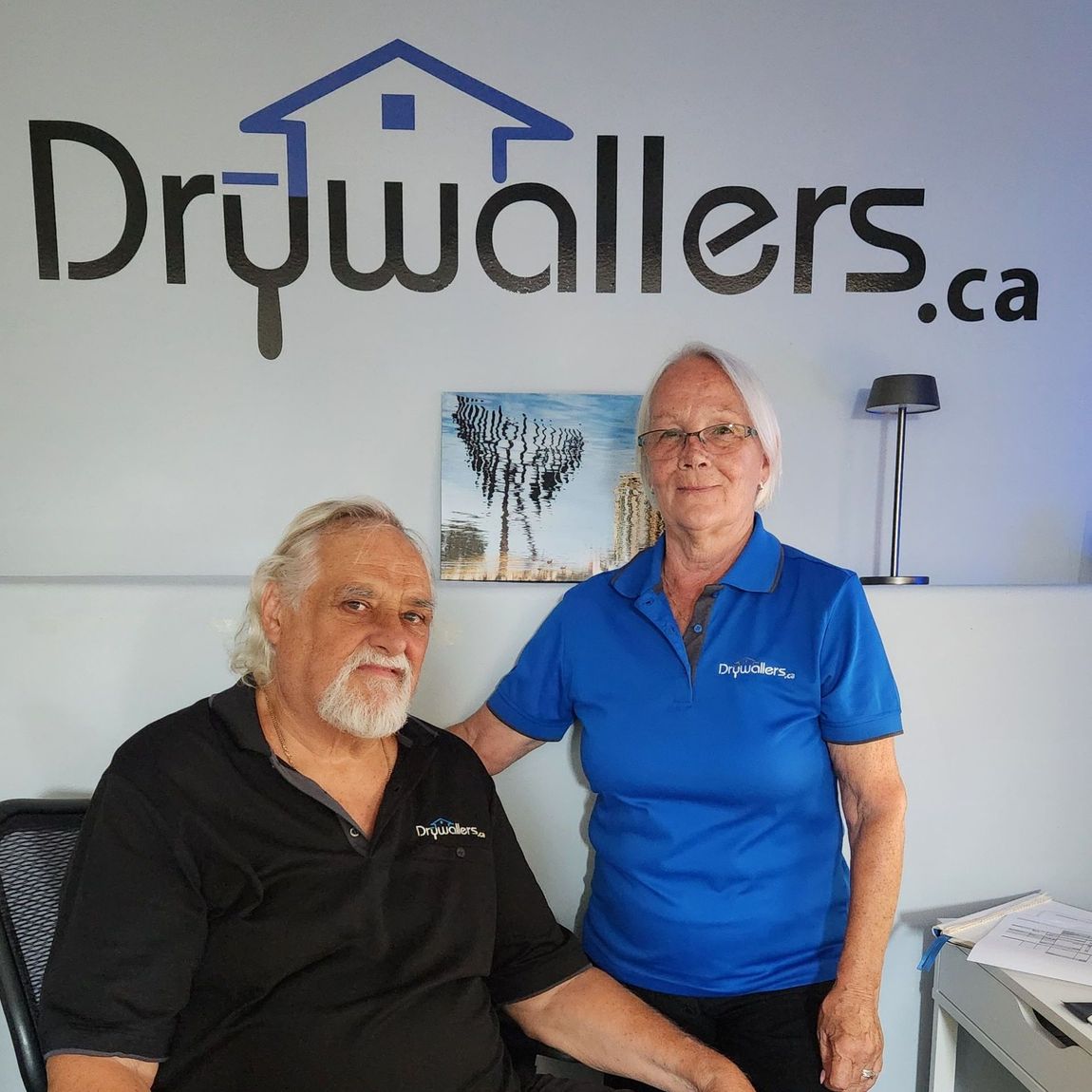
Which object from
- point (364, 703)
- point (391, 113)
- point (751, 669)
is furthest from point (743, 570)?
point (391, 113)

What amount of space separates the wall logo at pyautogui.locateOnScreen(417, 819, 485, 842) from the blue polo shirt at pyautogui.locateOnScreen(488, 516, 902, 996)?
0.25 meters

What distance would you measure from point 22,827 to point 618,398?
5.84ft

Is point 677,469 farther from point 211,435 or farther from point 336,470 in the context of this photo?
point 211,435

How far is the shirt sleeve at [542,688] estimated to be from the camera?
5.14 ft

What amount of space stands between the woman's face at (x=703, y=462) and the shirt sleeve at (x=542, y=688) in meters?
0.30

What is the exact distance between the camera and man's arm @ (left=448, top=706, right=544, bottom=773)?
1.61 m

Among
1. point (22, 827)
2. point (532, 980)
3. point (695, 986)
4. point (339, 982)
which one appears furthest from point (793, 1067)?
point (22, 827)

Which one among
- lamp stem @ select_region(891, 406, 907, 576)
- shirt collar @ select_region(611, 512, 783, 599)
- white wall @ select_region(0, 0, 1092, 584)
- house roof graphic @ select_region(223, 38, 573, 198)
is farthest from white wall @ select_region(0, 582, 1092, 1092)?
house roof graphic @ select_region(223, 38, 573, 198)

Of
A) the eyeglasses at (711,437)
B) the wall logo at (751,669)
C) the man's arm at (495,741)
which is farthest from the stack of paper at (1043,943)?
the eyeglasses at (711,437)

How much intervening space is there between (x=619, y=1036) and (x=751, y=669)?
613mm

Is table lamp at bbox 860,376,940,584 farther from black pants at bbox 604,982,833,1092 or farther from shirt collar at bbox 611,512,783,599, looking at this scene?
black pants at bbox 604,982,833,1092

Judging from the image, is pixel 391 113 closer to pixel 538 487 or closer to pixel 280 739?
pixel 538 487

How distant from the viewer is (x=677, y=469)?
1.48 meters

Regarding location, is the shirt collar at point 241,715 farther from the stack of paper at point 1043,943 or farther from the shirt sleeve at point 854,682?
the stack of paper at point 1043,943
